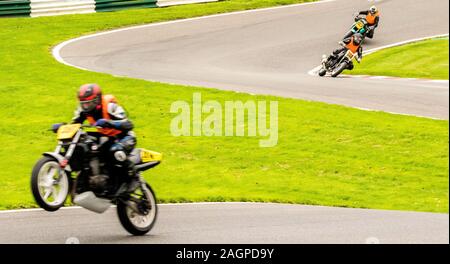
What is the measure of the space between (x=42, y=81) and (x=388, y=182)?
13.9 metres

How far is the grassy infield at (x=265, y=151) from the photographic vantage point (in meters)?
14.6

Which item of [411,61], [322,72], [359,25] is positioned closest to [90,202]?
[322,72]

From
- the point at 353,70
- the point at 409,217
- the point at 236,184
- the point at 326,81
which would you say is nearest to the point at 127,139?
the point at 409,217

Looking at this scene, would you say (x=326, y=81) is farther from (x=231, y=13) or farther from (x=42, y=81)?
(x=231, y=13)

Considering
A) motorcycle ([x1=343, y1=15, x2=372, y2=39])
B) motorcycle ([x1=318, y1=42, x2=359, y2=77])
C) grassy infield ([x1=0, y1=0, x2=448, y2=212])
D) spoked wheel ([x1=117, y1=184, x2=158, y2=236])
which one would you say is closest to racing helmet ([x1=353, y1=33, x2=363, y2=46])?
motorcycle ([x1=318, y1=42, x2=359, y2=77])

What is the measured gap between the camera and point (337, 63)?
87.1 ft

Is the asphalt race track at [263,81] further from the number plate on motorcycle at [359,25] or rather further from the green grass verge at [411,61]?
the number plate on motorcycle at [359,25]

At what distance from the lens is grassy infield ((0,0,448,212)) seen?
48.0ft

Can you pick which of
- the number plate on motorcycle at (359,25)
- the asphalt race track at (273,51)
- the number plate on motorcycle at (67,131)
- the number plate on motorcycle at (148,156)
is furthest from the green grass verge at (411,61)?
the number plate on motorcycle at (67,131)

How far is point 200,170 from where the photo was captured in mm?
16922

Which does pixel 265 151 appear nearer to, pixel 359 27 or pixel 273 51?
pixel 359 27

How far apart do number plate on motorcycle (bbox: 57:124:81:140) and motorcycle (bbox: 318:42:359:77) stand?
1684 cm

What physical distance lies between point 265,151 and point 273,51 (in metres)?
13.4

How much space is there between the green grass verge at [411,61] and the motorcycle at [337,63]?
804 millimetres
